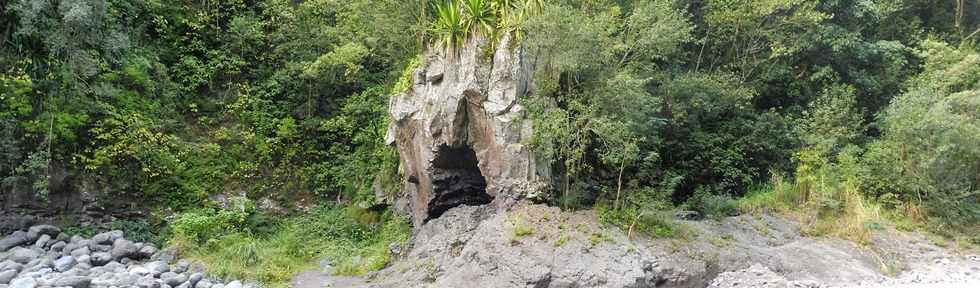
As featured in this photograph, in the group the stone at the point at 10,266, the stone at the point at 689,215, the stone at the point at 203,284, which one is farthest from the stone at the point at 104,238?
the stone at the point at 689,215

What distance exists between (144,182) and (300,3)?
669cm

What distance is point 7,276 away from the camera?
10.3m

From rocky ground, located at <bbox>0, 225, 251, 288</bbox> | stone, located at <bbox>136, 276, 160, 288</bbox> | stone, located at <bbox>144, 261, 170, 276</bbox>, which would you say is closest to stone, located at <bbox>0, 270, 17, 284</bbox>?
rocky ground, located at <bbox>0, 225, 251, 288</bbox>

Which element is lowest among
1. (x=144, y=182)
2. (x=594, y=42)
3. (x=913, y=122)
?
(x=144, y=182)

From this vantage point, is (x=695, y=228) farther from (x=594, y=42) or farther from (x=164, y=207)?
(x=164, y=207)

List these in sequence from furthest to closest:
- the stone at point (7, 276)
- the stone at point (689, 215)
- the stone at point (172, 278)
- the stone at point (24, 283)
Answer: the stone at point (689, 215) < the stone at point (172, 278) < the stone at point (7, 276) < the stone at point (24, 283)

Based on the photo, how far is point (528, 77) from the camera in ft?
36.0

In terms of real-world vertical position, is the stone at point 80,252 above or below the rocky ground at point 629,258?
below

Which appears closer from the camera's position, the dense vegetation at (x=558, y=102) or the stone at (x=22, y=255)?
the dense vegetation at (x=558, y=102)

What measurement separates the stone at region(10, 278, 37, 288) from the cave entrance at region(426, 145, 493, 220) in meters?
6.71

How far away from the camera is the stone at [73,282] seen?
9.76 metres

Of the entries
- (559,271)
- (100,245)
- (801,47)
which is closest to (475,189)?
(559,271)

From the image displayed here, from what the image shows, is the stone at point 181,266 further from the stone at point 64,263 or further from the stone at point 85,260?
the stone at point 64,263

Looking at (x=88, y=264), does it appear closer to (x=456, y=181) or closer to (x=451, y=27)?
(x=456, y=181)
